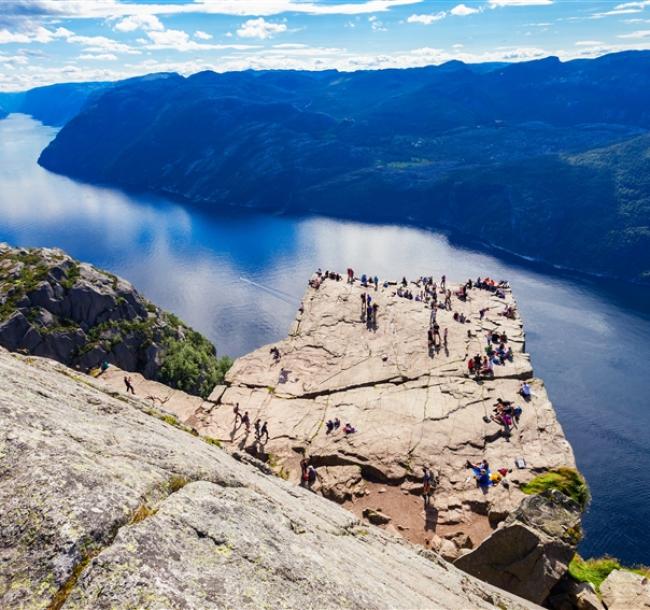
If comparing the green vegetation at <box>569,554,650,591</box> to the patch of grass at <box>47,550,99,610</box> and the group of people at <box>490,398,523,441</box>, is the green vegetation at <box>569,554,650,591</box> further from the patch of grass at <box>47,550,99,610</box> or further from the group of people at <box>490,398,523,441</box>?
the patch of grass at <box>47,550,99,610</box>

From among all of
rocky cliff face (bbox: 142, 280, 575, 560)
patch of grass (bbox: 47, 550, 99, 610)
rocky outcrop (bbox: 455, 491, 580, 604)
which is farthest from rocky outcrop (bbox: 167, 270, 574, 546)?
patch of grass (bbox: 47, 550, 99, 610)

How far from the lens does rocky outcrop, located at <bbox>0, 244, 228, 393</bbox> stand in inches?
2154

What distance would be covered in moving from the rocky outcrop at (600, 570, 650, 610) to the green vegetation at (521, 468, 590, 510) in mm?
5543

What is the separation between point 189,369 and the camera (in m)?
62.1

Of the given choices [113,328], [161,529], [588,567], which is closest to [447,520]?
[588,567]

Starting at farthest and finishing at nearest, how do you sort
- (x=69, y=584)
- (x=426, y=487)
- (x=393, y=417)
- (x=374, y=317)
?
(x=374, y=317) < (x=393, y=417) < (x=426, y=487) < (x=69, y=584)

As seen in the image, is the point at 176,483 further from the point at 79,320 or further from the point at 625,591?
the point at 79,320

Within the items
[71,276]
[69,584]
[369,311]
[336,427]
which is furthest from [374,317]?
[69,584]

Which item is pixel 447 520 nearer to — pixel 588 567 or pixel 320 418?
pixel 588 567

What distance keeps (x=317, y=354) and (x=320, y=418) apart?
10943 mm

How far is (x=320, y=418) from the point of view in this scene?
3928 centimetres

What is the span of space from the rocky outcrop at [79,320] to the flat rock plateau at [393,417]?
30.6ft

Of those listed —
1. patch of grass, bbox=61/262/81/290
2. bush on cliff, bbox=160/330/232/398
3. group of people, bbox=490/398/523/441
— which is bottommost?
bush on cliff, bbox=160/330/232/398

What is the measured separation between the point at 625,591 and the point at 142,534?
25.6 meters
